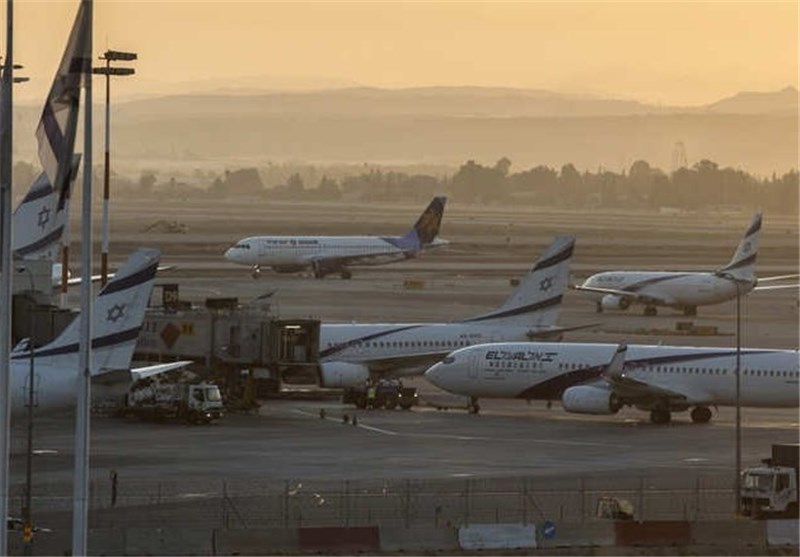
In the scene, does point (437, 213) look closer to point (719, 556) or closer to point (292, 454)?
point (292, 454)

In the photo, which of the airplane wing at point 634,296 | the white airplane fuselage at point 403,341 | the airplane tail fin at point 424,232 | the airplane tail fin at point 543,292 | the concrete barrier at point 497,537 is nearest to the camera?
the concrete barrier at point 497,537

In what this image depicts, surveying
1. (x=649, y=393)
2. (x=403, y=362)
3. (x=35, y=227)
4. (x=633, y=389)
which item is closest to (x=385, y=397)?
(x=403, y=362)

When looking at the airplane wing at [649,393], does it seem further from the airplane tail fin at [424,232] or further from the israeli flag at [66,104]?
the airplane tail fin at [424,232]

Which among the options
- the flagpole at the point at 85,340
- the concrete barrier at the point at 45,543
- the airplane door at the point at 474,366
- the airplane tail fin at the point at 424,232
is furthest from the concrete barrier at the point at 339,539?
the airplane tail fin at the point at 424,232

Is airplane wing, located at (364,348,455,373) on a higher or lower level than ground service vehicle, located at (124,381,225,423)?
higher

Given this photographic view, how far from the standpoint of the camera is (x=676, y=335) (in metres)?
125

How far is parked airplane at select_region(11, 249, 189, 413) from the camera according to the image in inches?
2259

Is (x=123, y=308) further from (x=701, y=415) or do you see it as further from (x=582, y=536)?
(x=701, y=415)

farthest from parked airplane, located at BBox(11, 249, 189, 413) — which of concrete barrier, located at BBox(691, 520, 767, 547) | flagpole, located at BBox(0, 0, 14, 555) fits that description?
flagpole, located at BBox(0, 0, 14, 555)

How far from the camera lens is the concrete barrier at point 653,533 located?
52.6 metres

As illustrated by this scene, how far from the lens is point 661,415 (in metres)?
82.4

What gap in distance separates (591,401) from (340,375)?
38.0 feet

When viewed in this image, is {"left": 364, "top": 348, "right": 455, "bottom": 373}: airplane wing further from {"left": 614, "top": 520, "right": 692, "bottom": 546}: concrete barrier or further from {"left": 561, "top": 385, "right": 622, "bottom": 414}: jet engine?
{"left": 614, "top": 520, "right": 692, "bottom": 546}: concrete barrier

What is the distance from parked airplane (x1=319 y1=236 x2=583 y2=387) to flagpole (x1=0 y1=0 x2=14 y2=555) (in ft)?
162
